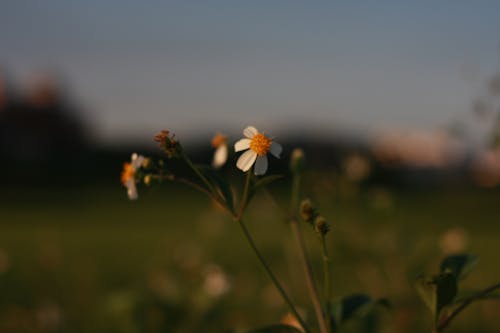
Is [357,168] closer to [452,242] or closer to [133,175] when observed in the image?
[452,242]

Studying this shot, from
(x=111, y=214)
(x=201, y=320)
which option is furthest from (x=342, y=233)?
(x=111, y=214)

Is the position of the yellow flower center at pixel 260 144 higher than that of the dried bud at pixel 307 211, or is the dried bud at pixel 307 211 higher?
the yellow flower center at pixel 260 144

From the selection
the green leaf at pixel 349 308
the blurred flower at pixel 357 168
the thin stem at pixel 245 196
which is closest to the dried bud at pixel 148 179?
the thin stem at pixel 245 196

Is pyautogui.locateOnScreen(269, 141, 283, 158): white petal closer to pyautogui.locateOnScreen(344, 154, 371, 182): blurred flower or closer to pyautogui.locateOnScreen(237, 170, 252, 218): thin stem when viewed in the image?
pyautogui.locateOnScreen(237, 170, 252, 218): thin stem

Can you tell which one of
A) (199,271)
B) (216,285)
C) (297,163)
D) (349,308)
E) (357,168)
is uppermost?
(297,163)

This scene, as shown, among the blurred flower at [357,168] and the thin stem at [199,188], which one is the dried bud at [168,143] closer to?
the thin stem at [199,188]

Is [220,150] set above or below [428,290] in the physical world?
above

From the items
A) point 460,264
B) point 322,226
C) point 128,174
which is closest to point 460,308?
point 460,264
